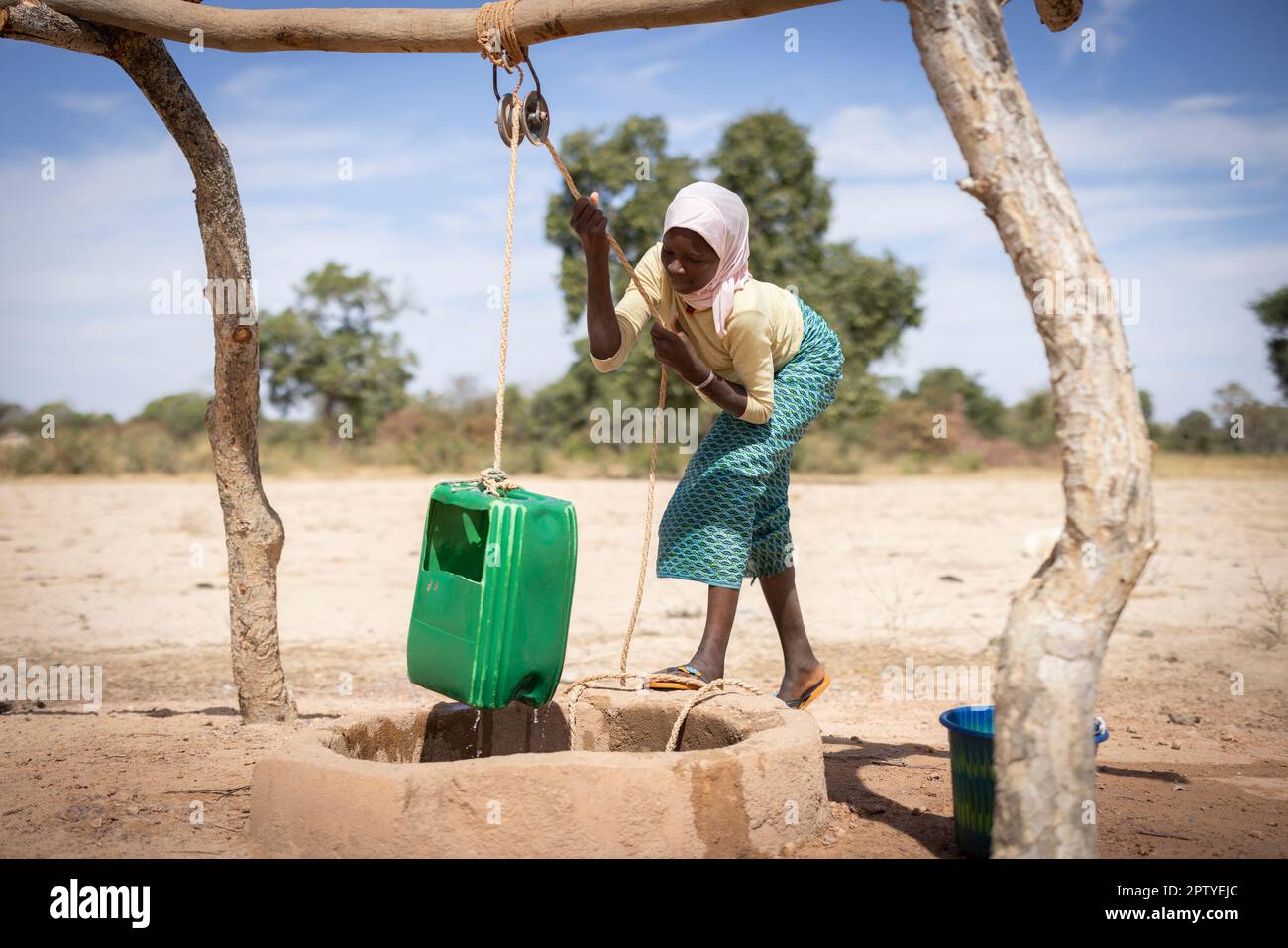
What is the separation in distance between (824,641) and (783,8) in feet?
16.0

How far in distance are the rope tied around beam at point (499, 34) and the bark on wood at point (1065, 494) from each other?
58.6 inches

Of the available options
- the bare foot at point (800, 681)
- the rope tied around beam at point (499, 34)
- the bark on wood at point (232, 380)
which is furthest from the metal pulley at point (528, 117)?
the bare foot at point (800, 681)

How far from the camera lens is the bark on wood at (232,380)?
13.7ft

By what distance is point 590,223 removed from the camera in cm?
345

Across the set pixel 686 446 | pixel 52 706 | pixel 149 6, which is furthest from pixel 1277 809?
pixel 686 446

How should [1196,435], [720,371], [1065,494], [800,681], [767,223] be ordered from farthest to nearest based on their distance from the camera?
[1196,435] < [767,223] < [800,681] < [720,371] < [1065,494]

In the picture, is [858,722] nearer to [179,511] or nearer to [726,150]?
[179,511]

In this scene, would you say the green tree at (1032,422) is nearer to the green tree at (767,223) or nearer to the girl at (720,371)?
the green tree at (767,223)

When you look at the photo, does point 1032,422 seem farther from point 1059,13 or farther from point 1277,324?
point 1059,13

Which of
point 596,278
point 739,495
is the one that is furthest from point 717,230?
point 739,495

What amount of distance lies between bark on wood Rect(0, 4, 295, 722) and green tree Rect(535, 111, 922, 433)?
13838 millimetres

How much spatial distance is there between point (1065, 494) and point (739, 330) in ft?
4.84

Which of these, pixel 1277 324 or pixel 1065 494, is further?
pixel 1277 324

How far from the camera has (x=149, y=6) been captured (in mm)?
3861
